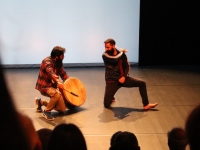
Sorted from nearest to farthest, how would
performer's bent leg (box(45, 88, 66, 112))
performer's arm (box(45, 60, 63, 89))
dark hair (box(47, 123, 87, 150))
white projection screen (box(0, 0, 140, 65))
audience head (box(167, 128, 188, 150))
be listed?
dark hair (box(47, 123, 87, 150)), audience head (box(167, 128, 188, 150)), performer's arm (box(45, 60, 63, 89)), performer's bent leg (box(45, 88, 66, 112)), white projection screen (box(0, 0, 140, 65))

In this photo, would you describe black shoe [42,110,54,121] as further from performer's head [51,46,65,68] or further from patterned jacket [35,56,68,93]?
performer's head [51,46,65,68]

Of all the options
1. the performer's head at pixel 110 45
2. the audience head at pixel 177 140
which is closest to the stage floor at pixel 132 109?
the performer's head at pixel 110 45

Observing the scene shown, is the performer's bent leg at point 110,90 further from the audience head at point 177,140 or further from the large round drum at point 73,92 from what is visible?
the audience head at point 177,140

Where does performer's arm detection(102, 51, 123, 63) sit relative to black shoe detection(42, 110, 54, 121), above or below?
above

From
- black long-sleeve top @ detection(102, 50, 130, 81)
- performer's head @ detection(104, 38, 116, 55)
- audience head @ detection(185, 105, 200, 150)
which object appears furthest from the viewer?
black long-sleeve top @ detection(102, 50, 130, 81)

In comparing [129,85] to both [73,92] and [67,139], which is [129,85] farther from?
[67,139]

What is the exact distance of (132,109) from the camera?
597 centimetres

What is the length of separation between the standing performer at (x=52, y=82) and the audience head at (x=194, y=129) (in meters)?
4.88

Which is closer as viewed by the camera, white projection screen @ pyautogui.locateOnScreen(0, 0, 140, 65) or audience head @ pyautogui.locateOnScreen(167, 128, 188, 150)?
audience head @ pyautogui.locateOnScreen(167, 128, 188, 150)

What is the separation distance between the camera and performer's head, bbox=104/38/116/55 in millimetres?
5605

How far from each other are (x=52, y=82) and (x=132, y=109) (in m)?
1.33

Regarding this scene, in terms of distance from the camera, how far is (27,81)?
25.3ft

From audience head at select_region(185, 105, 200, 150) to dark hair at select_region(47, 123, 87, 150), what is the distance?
0.97 metres

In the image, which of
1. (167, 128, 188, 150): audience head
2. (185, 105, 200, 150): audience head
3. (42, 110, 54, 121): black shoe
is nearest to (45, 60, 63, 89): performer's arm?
(42, 110, 54, 121): black shoe
